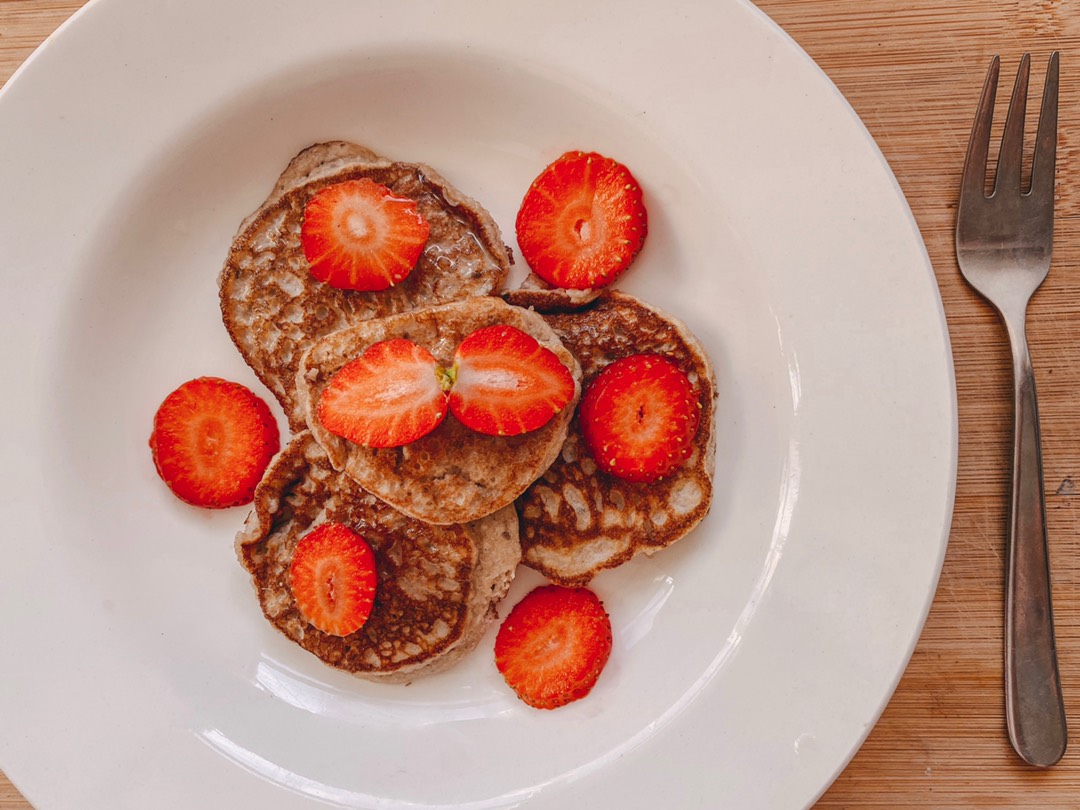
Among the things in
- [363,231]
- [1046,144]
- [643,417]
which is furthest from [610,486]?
[1046,144]

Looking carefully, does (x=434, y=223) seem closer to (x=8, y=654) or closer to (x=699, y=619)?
(x=699, y=619)

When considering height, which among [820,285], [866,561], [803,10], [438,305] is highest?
[803,10]

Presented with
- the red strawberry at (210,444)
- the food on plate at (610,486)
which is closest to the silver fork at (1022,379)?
the food on plate at (610,486)

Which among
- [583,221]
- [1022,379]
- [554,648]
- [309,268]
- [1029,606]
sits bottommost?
[1029,606]

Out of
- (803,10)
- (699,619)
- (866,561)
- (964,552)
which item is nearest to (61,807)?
(699,619)

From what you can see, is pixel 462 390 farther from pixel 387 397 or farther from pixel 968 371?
pixel 968 371

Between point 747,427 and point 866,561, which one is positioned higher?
point 747,427
